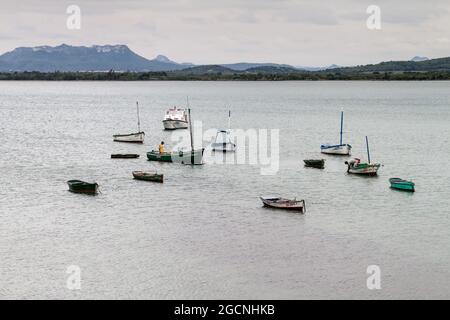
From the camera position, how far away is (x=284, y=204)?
5084 centimetres

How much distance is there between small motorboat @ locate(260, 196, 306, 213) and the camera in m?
50.4

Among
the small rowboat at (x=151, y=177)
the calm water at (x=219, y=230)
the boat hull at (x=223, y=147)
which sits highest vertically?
the small rowboat at (x=151, y=177)

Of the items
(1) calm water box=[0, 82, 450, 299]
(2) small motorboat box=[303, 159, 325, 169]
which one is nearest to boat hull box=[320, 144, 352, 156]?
(1) calm water box=[0, 82, 450, 299]

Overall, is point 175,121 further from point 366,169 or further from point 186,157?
point 366,169

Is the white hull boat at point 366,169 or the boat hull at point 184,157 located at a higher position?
the boat hull at point 184,157

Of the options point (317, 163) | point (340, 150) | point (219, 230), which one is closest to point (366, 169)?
point (317, 163)

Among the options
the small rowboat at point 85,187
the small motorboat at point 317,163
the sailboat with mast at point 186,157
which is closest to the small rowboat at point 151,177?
the small rowboat at point 85,187

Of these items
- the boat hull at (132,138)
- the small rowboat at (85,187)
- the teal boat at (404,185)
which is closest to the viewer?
the small rowboat at (85,187)

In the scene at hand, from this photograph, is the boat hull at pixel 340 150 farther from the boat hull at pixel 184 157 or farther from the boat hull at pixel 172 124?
the boat hull at pixel 172 124

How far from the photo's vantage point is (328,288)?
35844 millimetres

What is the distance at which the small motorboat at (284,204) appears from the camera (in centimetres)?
5041

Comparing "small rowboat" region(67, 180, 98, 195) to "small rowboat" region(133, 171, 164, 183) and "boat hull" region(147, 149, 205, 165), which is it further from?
"boat hull" region(147, 149, 205, 165)

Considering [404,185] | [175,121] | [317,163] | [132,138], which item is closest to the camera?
[404,185]
